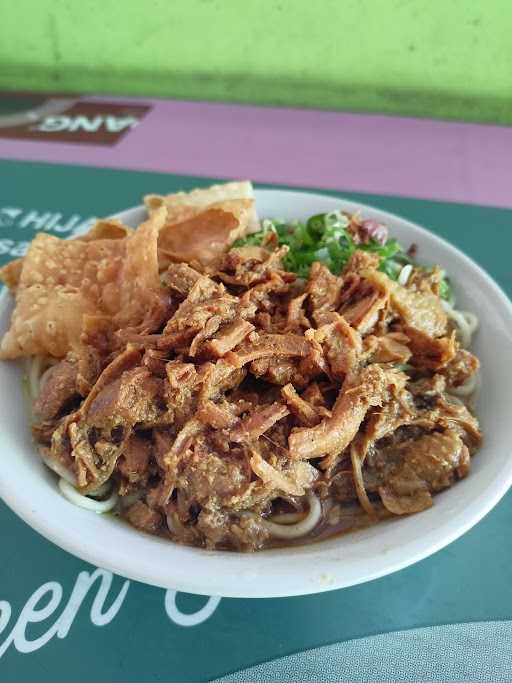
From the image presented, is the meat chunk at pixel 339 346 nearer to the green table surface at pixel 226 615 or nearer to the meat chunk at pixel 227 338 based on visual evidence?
the meat chunk at pixel 227 338

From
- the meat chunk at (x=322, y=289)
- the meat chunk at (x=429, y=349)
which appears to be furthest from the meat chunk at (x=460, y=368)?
the meat chunk at (x=322, y=289)

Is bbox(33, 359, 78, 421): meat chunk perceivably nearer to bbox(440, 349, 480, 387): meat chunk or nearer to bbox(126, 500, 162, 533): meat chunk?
bbox(126, 500, 162, 533): meat chunk

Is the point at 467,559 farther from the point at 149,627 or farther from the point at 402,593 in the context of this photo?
the point at 149,627

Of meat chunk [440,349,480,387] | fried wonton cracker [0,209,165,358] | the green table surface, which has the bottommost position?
the green table surface

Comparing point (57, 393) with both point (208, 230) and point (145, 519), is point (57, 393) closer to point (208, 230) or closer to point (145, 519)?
point (145, 519)

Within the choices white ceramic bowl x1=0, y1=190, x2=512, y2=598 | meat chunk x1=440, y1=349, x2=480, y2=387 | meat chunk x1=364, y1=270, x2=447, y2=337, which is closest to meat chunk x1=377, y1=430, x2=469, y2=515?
white ceramic bowl x1=0, y1=190, x2=512, y2=598

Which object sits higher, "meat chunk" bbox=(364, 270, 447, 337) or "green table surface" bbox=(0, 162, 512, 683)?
"meat chunk" bbox=(364, 270, 447, 337)
